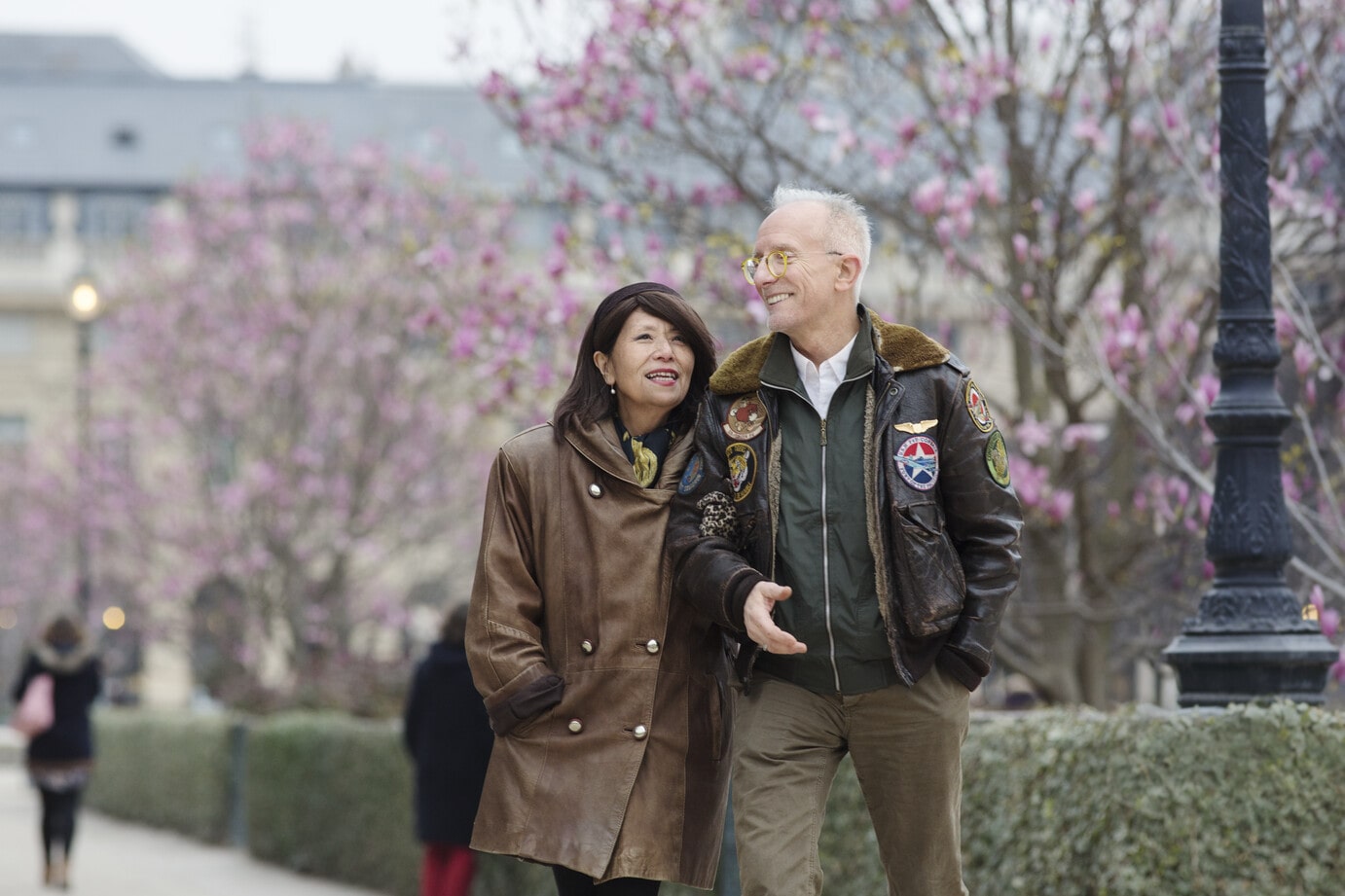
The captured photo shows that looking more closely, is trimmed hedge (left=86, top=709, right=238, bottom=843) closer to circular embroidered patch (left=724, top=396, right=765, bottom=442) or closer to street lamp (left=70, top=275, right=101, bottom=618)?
street lamp (left=70, top=275, right=101, bottom=618)

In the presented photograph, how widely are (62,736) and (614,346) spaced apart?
10106mm

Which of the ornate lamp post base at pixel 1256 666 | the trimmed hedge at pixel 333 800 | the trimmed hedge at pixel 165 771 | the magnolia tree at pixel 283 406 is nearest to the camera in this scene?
the ornate lamp post base at pixel 1256 666

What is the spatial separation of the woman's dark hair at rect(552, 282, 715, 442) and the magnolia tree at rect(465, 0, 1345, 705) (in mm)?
4650

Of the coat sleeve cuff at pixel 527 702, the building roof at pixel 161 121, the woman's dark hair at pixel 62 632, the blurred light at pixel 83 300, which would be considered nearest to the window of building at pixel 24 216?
the building roof at pixel 161 121

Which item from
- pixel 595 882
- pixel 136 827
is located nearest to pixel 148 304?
pixel 136 827

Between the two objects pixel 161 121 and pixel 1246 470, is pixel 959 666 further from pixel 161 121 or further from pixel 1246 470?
pixel 161 121

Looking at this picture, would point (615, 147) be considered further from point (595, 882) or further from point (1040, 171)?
point (595, 882)

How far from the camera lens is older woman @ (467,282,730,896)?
4738 millimetres

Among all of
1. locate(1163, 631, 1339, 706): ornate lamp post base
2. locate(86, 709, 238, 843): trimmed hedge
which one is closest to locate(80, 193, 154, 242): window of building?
locate(86, 709, 238, 843): trimmed hedge

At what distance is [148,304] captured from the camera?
2539 cm

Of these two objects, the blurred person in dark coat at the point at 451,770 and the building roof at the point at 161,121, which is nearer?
the blurred person in dark coat at the point at 451,770

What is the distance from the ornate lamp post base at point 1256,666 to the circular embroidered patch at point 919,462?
7.68ft

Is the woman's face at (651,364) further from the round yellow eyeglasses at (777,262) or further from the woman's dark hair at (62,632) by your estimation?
the woman's dark hair at (62,632)

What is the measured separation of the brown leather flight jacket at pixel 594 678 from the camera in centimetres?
473
